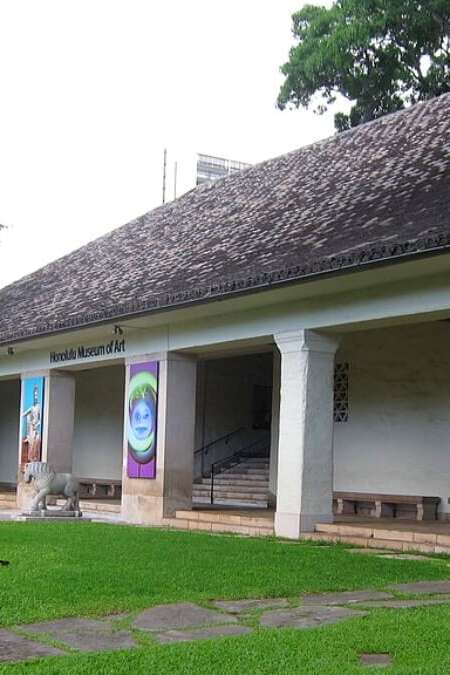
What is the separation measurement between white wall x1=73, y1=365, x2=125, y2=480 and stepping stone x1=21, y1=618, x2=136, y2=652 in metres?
17.8

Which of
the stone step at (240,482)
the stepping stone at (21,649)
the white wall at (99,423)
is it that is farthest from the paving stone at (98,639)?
the white wall at (99,423)

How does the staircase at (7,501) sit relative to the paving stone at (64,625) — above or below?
below

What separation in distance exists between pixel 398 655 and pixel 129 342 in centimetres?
1297

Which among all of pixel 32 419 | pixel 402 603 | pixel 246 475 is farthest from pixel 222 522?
pixel 402 603

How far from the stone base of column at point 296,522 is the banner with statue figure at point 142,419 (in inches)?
139

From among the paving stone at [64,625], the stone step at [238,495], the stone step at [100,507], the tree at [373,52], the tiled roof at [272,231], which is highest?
the tree at [373,52]

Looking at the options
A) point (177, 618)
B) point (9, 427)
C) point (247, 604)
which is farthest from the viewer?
point (9, 427)

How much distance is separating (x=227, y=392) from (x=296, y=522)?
11705 millimetres

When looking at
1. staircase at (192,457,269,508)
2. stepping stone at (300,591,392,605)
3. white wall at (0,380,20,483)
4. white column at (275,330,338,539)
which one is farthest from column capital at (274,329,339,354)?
white wall at (0,380,20,483)

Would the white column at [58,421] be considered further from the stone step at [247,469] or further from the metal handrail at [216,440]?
the metal handrail at [216,440]

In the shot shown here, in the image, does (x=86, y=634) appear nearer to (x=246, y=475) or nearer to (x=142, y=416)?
(x=142, y=416)

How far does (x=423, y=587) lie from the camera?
886 centimetres

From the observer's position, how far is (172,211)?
23.9 metres

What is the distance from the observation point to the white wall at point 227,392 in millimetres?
25031
